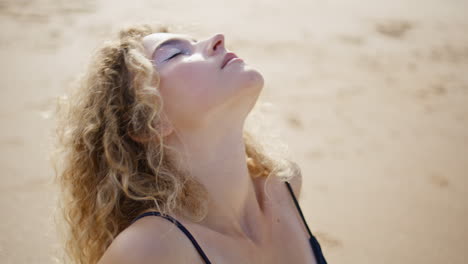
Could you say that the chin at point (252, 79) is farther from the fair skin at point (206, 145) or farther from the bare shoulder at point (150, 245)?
the bare shoulder at point (150, 245)

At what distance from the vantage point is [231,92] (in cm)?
136

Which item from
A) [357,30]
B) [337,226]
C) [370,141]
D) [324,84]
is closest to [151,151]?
[337,226]

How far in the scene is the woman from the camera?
137cm

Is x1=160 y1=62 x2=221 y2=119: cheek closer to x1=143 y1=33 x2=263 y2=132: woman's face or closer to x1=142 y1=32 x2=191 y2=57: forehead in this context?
x1=143 y1=33 x2=263 y2=132: woman's face

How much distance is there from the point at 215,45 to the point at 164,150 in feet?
1.22

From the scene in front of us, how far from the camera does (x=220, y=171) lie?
56.9 inches

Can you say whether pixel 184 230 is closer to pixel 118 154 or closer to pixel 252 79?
pixel 118 154

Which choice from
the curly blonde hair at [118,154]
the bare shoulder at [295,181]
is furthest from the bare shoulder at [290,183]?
the curly blonde hair at [118,154]

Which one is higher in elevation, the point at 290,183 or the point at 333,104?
the point at 290,183

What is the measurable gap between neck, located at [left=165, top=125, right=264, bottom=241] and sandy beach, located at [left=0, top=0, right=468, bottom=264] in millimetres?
564

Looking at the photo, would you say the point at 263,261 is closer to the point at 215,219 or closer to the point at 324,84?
the point at 215,219

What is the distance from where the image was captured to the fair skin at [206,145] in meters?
1.29

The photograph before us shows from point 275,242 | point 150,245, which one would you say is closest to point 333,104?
point 275,242

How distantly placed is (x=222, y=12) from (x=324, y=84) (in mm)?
→ 1849
